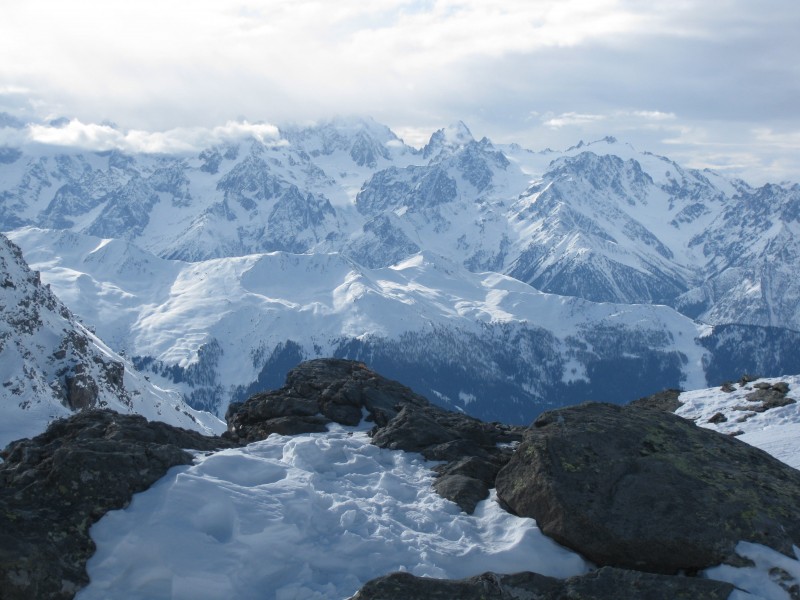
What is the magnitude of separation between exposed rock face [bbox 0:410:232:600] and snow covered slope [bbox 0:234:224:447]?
42827 mm

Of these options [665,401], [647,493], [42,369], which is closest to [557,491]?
[647,493]

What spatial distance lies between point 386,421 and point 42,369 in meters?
67.3

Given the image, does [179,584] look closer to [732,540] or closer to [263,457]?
[263,457]

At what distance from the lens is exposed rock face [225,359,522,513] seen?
2131 cm

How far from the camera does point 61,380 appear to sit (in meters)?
Answer: 80.7

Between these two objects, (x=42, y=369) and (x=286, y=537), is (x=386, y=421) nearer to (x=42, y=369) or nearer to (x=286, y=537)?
(x=286, y=537)

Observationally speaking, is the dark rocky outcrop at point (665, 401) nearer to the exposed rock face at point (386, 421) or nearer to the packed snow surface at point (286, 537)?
the exposed rock face at point (386, 421)

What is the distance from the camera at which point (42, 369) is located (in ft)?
267

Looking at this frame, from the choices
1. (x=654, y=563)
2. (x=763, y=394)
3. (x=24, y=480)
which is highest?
(x=24, y=480)

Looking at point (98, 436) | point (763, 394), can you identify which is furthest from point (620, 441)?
point (763, 394)

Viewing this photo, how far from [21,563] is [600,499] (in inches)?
487

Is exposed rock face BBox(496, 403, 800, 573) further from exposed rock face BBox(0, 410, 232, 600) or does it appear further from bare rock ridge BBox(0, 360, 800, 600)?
exposed rock face BBox(0, 410, 232, 600)

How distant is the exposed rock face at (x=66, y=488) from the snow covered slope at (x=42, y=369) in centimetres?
4283

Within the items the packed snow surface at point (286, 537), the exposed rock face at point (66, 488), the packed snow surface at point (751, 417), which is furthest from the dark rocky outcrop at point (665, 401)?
the exposed rock face at point (66, 488)
